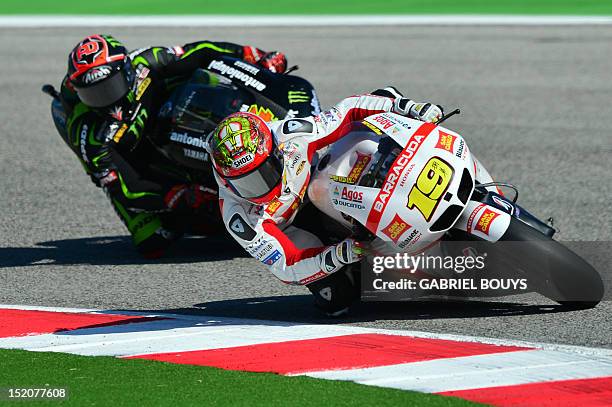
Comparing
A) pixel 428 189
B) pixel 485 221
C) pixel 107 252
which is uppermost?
pixel 428 189

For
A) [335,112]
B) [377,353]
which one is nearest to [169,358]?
[377,353]

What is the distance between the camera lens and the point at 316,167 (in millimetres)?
7113

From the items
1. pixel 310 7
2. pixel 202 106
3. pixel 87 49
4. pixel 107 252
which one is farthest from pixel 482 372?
pixel 310 7

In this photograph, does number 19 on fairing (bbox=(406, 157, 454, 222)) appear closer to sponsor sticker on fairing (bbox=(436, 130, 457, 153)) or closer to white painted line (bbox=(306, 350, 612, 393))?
sponsor sticker on fairing (bbox=(436, 130, 457, 153))

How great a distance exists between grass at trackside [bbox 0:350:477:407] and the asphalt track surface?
128 centimetres

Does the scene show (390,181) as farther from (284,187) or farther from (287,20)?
(287,20)

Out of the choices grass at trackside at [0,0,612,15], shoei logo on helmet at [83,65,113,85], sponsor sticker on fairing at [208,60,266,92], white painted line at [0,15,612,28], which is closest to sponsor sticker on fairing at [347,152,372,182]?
sponsor sticker on fairing at [208,60,266,92]

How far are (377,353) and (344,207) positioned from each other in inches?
41.3

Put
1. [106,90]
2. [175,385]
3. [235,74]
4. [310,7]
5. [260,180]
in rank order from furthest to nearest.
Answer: [310,7], [235,74], [106,90], [260,180], [175,385]

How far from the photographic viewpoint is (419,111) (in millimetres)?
7047

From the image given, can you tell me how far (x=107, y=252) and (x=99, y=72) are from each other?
1384mm

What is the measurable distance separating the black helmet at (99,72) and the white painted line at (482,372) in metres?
4.04

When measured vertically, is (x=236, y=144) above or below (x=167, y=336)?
above

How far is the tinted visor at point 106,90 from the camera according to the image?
9.09 meters
